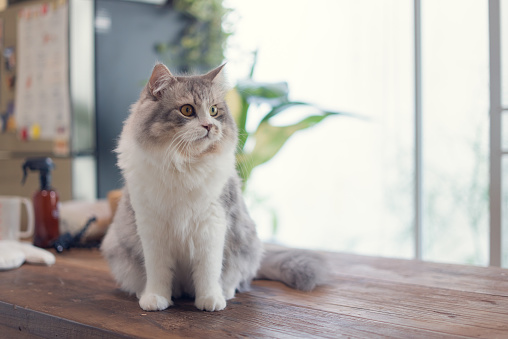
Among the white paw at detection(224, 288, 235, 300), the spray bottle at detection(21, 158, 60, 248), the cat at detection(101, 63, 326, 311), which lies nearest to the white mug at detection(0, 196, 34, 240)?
the spray bottle at detection(21, 158, 60, 248)

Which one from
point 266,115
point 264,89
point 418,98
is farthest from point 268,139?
point 418,98

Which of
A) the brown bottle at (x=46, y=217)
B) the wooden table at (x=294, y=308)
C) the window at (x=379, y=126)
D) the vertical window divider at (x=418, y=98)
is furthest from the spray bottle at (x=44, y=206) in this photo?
the vertical window divider at (x=418, y=98)

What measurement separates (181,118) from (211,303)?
42 centimetres

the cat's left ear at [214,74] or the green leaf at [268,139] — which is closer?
the cat's left ear at [214,74]

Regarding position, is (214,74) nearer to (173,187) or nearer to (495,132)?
(173,187)

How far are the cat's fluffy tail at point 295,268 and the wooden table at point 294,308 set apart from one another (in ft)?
0.09

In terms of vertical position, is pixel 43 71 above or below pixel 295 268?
above

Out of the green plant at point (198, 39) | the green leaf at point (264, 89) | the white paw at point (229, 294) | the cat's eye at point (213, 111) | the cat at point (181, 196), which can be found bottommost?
the white paw at point (229, 294)

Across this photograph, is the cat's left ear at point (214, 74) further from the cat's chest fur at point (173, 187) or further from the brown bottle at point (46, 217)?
the brown bottle at point (46, 217)

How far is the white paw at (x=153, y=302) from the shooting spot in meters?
1.08

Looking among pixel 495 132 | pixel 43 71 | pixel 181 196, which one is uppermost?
pixel 43 71

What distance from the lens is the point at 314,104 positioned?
2398mm

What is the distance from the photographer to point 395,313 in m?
1.04

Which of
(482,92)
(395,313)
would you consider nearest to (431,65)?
(482,92)
